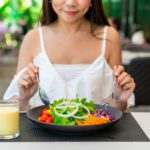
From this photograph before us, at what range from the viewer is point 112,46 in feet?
6.40

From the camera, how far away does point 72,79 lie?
6.26ft

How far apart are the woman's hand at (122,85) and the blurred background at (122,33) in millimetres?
598

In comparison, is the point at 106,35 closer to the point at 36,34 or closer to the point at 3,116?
the point at 36,34

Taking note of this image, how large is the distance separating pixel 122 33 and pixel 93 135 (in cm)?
848

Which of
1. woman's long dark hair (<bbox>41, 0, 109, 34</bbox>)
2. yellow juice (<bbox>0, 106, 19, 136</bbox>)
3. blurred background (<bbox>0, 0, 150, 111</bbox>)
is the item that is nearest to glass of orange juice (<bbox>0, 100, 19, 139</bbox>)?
yellow juice (<bbox>0, 106, 19, 136</bbox>)

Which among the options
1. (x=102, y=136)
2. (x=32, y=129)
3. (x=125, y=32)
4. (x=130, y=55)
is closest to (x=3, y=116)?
(x=32, y=129)

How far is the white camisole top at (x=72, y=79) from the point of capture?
6.18 feet

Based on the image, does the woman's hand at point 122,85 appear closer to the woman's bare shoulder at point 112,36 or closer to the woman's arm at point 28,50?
the woman's bare shoulder at point 112,36

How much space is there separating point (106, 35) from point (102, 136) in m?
0.75

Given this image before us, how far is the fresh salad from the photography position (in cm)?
130

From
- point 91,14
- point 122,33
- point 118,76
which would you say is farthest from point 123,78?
point 122,33

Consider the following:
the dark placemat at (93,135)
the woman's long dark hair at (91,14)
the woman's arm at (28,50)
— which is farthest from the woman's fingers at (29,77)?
the woman's long dark hair at (91,14)

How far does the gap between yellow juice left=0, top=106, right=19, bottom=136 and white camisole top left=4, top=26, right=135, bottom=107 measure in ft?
1.86

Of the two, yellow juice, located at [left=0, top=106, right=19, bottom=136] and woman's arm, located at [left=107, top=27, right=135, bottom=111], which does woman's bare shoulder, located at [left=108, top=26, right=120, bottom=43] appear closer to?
woman's arm, located at [left=107, top=27, right=135, bottom=111]
